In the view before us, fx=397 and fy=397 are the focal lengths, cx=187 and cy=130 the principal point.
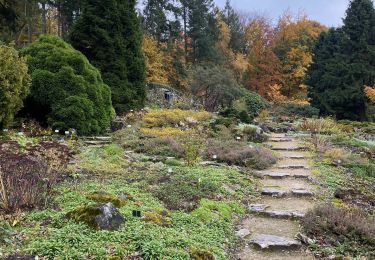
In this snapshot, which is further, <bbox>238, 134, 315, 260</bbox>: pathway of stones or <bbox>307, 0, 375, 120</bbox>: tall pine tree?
<bbox>307, 0, 375, 120</bbox>: tall pine tree

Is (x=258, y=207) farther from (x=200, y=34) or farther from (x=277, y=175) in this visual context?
(x=200, y=34)

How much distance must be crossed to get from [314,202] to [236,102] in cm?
1529

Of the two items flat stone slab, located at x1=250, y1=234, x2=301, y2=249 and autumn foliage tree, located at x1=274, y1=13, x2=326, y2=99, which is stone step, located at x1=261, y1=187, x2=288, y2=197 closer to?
flat stone slab, located at x1=250, y1=234, x2=301, y2=249

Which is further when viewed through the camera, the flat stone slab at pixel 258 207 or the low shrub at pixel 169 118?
the low shrub at pixel 169 118

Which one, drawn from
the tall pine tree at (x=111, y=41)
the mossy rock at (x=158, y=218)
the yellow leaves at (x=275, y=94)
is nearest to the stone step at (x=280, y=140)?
the tall pine tree at (x=111, y=41)

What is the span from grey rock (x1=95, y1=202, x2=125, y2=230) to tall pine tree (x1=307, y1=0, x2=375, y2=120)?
21.5 meters

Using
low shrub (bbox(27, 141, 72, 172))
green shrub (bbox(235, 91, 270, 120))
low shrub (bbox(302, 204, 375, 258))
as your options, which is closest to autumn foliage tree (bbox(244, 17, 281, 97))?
green shrub (bbox(235, 91, 270, 120))

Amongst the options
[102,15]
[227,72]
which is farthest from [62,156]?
[227,72]

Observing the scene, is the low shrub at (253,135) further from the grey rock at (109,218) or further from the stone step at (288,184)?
the grey rock at (109,218)

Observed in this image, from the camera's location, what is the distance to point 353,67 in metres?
23.8

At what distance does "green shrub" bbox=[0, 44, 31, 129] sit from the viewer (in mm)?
9672

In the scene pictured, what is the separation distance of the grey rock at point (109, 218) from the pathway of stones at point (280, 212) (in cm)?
165

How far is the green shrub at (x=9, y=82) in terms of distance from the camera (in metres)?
9.67

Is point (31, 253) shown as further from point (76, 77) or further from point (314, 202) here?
point (76, 77)
